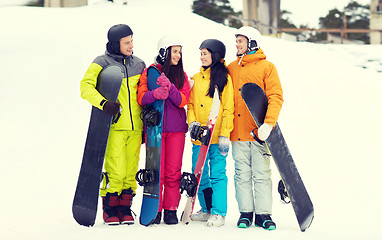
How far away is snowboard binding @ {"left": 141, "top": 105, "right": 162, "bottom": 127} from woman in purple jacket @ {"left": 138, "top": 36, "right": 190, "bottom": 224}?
109 millimetres

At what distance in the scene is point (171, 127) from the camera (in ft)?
19.2

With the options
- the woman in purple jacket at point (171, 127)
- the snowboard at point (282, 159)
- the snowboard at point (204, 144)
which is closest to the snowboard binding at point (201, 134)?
the snowboard at point (204, 144)

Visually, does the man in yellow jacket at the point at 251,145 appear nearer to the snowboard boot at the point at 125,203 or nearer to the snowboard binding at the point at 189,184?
the snowboard binding at the point at 189,184

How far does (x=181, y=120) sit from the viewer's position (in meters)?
5.93

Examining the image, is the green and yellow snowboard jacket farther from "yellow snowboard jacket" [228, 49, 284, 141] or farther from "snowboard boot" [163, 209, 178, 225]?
"yellow snowboard jacket" [228, 49, 284, 141]

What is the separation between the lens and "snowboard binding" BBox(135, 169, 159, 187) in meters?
5.80

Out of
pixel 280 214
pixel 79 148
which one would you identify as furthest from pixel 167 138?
pixel 79 148

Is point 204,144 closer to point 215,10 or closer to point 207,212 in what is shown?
point 207,212

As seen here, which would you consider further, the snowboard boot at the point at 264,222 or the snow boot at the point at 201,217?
the snow boot at the point at 201,217

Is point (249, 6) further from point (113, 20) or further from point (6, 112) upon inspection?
point (6, 112)

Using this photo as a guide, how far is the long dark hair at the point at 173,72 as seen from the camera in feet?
19.4

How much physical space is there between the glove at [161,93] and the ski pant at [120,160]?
0.51 metres

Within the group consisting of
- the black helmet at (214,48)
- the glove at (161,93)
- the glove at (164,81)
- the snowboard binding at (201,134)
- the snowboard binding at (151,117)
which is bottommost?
the snowboard binding at (201,134)

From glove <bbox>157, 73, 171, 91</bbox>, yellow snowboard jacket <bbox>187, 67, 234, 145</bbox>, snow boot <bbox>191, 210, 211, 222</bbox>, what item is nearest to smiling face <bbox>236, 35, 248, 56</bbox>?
yellow snowboard jacket <bbox>187, 67, 234, 145</bbox>
